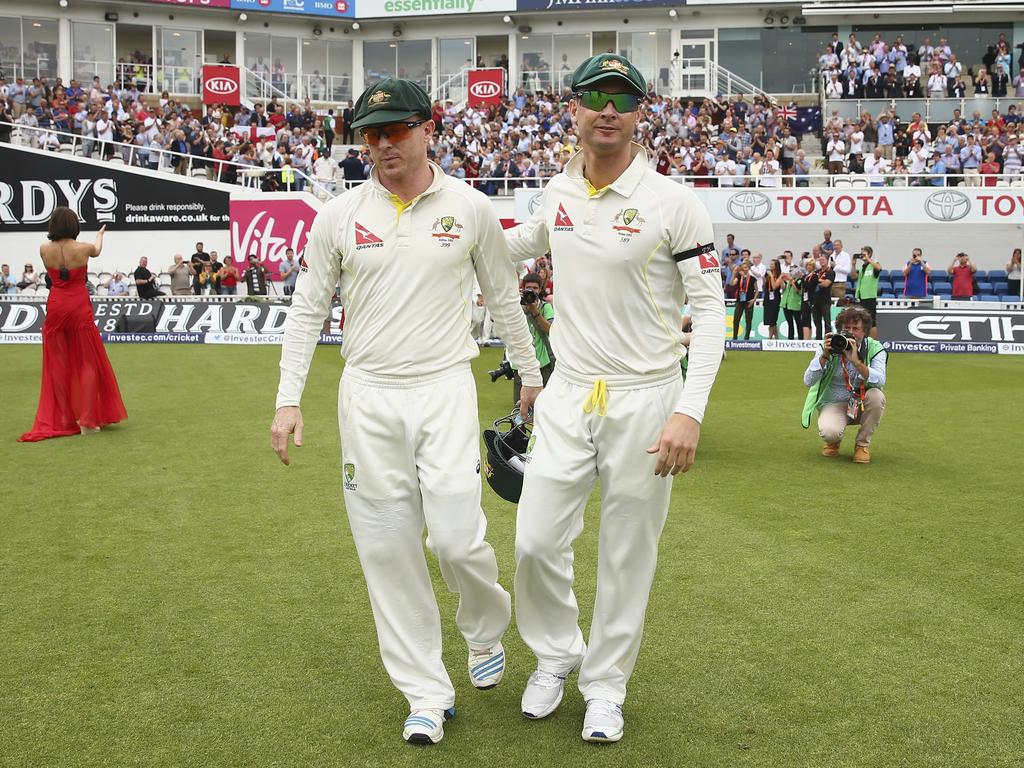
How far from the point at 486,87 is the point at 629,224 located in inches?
1506

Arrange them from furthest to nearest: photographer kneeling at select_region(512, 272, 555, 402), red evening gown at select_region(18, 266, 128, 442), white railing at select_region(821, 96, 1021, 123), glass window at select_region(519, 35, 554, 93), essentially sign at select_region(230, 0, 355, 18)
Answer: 1. glass window at select_region(519, 35, 554, 93)
2. essentially sign at select_region(230, 0, 355, 18)
3. white railing at select_region(821, 96, 1021, 123)
4. red evening gown at select_region(18, 266, 128, 442)
5. photographer kneeling at select_region(512, 272, 555, 402)

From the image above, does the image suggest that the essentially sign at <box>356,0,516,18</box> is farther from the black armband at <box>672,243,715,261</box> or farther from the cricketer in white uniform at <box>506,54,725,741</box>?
the black armband at <box>672,243,715,261</box>

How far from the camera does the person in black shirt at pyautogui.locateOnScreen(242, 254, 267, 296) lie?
2759 cm

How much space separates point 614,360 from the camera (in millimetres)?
4105

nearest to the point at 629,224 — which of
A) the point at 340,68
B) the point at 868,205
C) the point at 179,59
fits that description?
the point at 868,205

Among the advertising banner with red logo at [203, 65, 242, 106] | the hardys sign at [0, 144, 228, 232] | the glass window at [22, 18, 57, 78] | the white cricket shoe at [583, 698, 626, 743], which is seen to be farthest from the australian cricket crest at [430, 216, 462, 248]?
the glass window at [22, 18, 57, 78]

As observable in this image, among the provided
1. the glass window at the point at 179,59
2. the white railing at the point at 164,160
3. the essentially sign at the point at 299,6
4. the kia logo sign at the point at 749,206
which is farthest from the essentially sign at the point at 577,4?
the kia logo sign at the point at 749,206

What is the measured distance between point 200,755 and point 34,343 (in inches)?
762

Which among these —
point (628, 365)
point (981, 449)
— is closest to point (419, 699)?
point (628, 365)

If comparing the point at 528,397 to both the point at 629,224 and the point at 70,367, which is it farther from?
the point at 70,367

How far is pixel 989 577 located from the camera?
20.3 ft

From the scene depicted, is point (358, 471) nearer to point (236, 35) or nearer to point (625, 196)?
point (625, 196)

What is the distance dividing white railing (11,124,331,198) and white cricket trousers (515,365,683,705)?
1071 inches

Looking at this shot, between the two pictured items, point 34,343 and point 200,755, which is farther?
point 34,343
